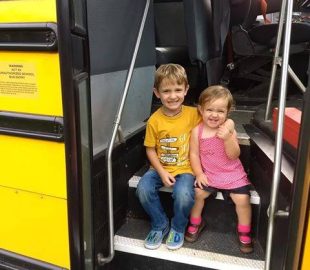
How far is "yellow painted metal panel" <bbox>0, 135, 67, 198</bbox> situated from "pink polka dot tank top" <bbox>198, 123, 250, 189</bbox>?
713mm

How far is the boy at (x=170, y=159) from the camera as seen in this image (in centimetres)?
164

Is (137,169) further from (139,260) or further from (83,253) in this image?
(83,253)

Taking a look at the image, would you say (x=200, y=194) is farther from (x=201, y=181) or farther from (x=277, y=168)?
(x=277, y=168)

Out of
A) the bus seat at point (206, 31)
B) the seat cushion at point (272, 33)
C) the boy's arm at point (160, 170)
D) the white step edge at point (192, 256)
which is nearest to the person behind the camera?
the white step edge at point (192, 256)

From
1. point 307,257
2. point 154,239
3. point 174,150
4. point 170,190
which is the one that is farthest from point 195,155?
point 307,257

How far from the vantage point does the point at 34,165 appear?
4.35ft

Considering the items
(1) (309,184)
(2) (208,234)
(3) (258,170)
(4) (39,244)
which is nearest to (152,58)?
(3) (258,170)

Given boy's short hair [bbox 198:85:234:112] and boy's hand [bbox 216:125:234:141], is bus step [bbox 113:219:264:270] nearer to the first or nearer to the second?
boy's hand [bbox 216:125:234:141]

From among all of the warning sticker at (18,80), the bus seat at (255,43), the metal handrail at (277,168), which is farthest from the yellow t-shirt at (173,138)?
the bus seat at (255,43)

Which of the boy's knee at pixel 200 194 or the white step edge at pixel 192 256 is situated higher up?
the boy's knee at pixel 200 194

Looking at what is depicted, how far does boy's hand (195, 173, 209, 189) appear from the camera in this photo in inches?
65.9

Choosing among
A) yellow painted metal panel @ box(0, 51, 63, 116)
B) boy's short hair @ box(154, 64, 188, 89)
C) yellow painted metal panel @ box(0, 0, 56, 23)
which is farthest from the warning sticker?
boy's short hair @ box(154, 64, 188, 89)

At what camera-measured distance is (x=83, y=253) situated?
136cm

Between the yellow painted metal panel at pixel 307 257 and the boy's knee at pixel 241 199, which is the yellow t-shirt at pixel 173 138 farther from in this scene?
the yellow painted metal panel at pixel 307 257
